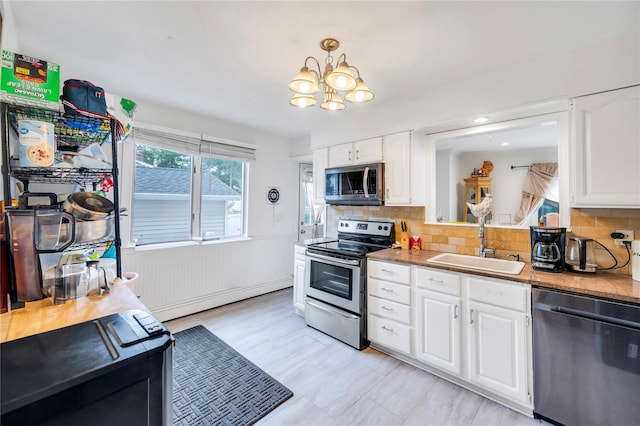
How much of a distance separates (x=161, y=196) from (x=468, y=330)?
3304mm

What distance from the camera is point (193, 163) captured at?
3.38 metres

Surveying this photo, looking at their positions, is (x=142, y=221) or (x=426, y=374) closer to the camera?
(x=426, y=374)

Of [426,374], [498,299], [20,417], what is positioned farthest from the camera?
[426,374]

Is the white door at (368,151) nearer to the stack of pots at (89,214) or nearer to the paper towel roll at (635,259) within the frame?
the paper towel roll at (635,259)

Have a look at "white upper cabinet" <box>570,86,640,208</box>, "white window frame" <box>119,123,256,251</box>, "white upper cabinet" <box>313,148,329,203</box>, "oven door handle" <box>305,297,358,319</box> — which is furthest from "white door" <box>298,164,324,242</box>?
"white upper cabinet" <box>570,86,640,208</box>

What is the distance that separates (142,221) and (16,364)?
2592 mm

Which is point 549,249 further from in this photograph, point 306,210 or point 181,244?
point 181,244

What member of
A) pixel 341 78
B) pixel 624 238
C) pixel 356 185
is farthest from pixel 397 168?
pixel 624 238

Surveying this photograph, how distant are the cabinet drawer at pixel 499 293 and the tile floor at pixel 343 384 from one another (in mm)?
711

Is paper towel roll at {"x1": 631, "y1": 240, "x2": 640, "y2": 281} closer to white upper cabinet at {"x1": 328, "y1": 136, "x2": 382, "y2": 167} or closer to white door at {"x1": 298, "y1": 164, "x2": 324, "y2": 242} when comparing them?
white upper cabinet at {"x1": 328, "y1": 136, "x2": 382, "y2": 167}

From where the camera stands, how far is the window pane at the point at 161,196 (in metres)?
3.02

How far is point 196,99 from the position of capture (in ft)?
9.30

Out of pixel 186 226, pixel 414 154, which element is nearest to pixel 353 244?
pixel 414 154

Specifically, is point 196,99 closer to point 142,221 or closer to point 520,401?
point 142,221
